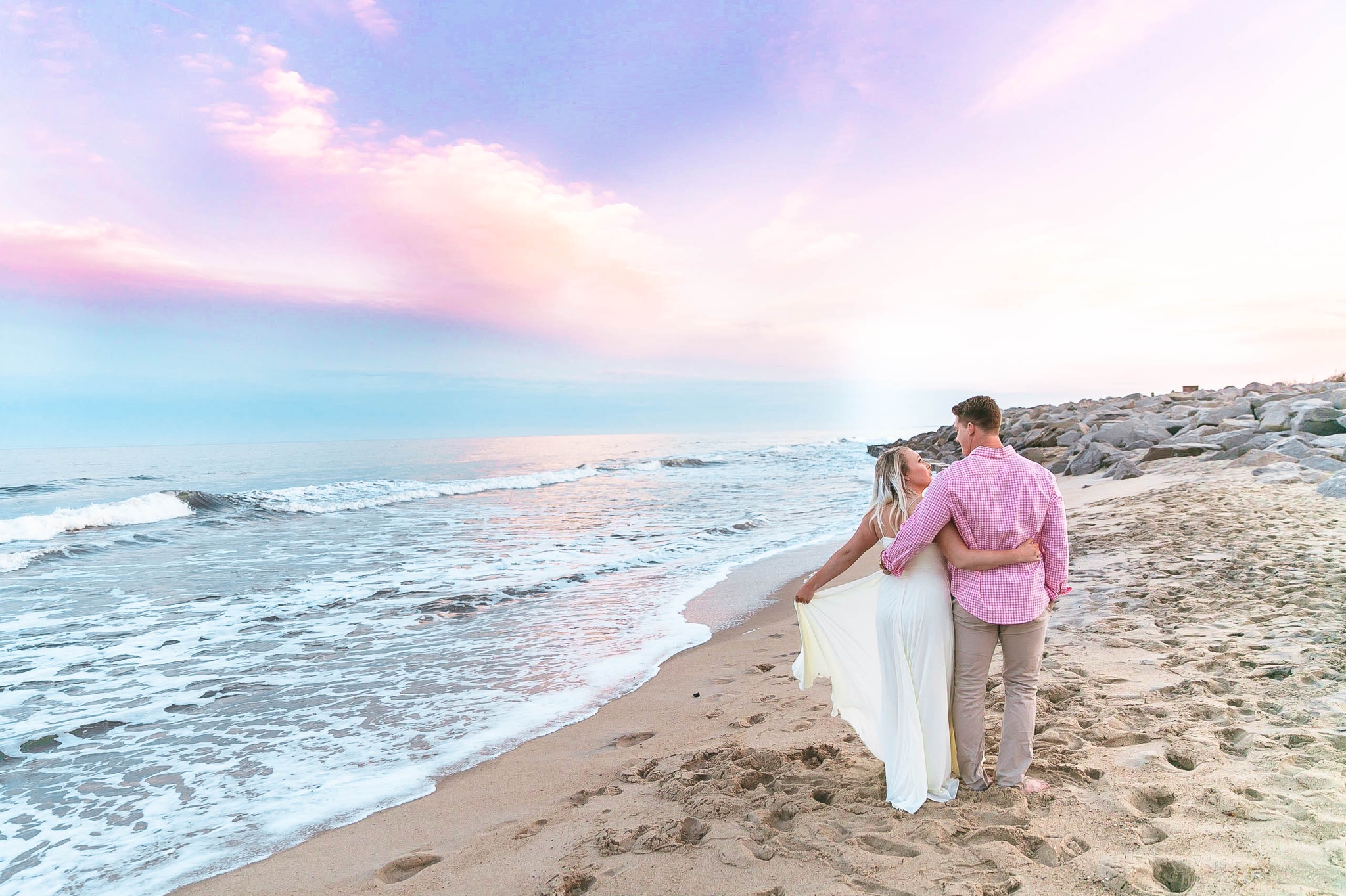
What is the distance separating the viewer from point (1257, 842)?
8.87 ft

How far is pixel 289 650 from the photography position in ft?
25.7

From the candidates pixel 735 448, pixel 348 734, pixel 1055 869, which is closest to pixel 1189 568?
pixel 1055 869

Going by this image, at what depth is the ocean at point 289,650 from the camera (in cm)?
441

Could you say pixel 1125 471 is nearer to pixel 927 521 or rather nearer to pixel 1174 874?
pixel 927 521

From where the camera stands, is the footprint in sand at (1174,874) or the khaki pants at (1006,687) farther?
the khaki pants at (1006,687)

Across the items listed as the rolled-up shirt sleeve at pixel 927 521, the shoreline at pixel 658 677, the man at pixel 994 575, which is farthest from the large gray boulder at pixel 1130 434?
the rolled-up shirt sleeve at pixel 927 521

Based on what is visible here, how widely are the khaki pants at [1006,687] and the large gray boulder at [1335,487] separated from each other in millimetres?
8718

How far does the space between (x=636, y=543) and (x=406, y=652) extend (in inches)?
283

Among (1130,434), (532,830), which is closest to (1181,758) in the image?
(532,830)

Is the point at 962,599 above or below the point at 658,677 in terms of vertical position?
above

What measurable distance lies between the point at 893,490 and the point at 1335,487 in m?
9.35

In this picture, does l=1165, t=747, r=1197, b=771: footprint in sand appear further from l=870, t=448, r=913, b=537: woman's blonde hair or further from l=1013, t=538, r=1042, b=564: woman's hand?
l=870, t=448, r=913, b=537: woman's blonde hair

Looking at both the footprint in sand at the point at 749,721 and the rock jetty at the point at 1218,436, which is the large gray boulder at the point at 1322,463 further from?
the footprint in sand at the point at 749,721

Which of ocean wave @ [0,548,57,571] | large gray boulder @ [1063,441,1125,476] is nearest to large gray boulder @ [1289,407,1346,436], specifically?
large gray boulder @ [1063,441,1125,476]
